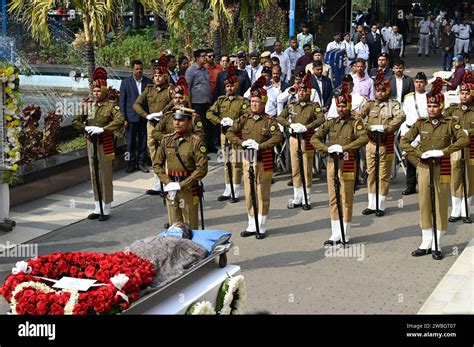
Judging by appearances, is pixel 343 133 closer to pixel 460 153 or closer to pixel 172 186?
pixel 460 153

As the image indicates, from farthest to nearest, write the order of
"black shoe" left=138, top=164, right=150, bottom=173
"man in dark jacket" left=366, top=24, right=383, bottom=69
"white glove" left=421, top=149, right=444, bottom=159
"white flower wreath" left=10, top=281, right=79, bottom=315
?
"man in dark jacket" left=366, top=24, right=383, bottom=69
"black shoe" left=138, top=164, right=150, bottom=173
"white glove" left=421, top=149, right=444, bottom=159
"white flower wreath" left=10, top=281, right=79, bottom=315

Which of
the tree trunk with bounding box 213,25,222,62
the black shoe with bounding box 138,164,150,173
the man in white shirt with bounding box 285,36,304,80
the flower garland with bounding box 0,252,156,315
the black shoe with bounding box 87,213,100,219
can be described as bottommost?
the black shoe with bounding box 87,213,100,219

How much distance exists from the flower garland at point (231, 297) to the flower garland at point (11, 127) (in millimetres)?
5598

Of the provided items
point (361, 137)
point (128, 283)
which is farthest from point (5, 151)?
point (128, 283)

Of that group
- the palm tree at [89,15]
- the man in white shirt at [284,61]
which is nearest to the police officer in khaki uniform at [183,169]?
the palm tree at [89,15]

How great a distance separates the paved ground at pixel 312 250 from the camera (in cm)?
1072

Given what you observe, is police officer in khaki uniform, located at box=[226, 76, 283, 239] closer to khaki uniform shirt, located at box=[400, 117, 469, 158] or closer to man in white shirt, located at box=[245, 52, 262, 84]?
khaki uniform shirt, located at box=[400, 117, 469, 158]

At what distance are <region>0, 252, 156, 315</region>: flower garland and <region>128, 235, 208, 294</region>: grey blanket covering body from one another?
194 mm

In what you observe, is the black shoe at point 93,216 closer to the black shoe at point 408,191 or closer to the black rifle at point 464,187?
the black shoe at point 408,191

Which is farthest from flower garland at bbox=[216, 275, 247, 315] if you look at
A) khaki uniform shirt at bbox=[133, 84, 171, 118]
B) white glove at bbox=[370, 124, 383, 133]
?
khaki uniform shirt at bbox=[133, 84, 171, 118]

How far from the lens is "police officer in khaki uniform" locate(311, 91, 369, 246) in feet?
41.6

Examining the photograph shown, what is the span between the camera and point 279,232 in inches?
536

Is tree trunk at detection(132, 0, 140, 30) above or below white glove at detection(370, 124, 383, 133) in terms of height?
above

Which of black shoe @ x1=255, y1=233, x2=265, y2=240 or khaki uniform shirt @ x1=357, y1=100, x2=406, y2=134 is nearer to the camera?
black shoe @ x1=255, y1=233, x2=265, y2=240
